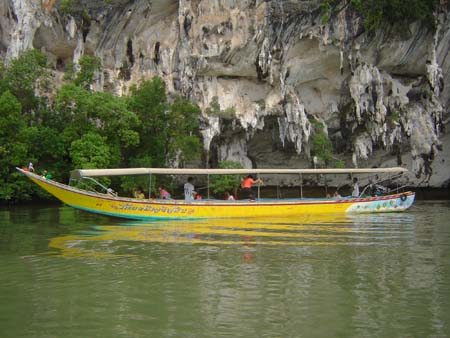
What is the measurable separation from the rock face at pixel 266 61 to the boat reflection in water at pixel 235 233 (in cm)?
1029

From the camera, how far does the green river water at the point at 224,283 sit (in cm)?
571

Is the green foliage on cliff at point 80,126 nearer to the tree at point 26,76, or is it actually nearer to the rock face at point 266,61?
the tree at point 26,76

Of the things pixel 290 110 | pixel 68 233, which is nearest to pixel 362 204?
pixel 290 110

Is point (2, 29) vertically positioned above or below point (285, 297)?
above

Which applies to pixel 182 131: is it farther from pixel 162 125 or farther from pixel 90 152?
pixel 90 152

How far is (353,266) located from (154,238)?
16.5 ft

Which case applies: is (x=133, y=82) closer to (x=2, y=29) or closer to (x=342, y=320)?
(x=2, y=29)

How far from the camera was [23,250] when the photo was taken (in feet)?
33.2

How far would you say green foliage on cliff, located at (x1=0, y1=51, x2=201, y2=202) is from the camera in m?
20.4

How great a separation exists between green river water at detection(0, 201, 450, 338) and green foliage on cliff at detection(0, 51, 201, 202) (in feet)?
26.4

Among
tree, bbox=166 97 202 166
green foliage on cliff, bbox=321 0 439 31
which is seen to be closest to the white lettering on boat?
tree, bbox=166 97 202 166

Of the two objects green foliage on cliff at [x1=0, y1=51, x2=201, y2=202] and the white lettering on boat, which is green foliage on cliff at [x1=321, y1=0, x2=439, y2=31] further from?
the white lettering on boat

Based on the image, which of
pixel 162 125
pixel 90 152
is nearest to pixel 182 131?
pixel 162 125

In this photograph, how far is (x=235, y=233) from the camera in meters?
12.7
